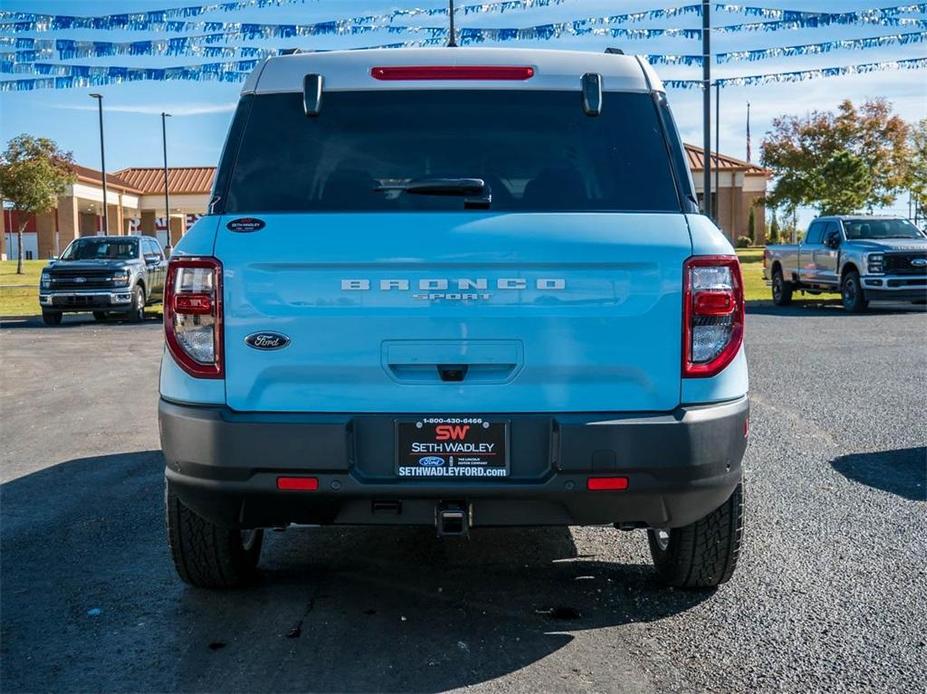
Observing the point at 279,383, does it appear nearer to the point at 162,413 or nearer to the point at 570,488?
the point at 162,413

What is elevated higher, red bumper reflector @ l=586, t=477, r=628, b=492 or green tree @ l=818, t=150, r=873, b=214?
green tree @ l=818, t=150, r=873, b=214

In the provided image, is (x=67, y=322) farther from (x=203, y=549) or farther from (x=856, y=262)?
(x=203, y=549)

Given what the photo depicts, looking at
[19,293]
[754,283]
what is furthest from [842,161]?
[19,293]

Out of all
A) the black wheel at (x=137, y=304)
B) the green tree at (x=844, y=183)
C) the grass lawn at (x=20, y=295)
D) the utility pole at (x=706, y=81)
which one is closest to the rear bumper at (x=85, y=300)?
the black wheel at (x=137, y=304)

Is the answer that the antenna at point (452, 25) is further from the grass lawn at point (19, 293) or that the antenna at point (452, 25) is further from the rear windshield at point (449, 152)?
the rear windshield at point (449, 152)

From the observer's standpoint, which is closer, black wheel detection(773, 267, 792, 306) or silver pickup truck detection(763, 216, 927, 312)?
silver pickup truck detection(763, 216, 927, 312)

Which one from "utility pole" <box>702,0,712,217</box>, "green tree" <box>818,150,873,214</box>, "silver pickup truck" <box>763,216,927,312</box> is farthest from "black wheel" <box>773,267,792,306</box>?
"green tree" <box>818,150,873,214</box>

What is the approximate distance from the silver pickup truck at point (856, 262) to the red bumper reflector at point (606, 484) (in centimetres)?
1785

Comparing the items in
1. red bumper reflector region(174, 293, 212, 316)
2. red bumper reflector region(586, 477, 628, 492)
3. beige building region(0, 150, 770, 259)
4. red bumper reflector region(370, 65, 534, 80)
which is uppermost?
beige building region(0, 150, 770, 259)

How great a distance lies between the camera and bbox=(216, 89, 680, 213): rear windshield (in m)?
3.78

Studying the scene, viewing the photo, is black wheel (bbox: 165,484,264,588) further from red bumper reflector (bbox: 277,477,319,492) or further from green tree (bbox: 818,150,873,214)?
green tree (bbox: 818,150,873,214)

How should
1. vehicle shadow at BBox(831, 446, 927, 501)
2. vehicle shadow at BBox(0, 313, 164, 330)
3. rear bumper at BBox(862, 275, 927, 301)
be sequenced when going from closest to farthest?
vehicle shadow at BBox(831, 446, 927, 501), rear bumper at BBox(862, 275, 927, 301), vehicle shadow at BBox(0, 313, 164, 330)

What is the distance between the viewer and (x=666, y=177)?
3809 millimetres

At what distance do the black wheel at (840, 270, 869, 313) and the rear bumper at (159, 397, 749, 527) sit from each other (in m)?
17.8
